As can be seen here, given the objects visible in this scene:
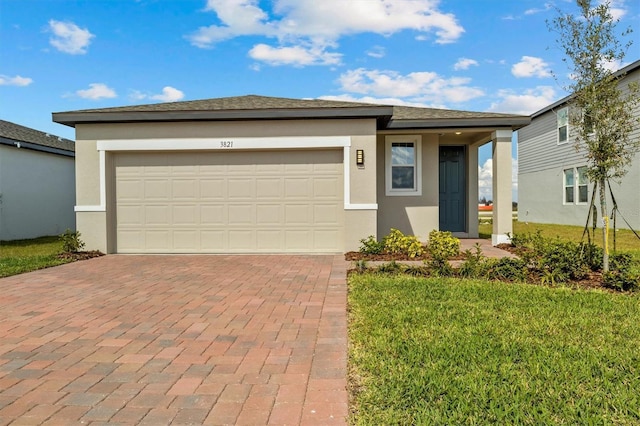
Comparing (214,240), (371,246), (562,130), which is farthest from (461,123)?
(562,130)

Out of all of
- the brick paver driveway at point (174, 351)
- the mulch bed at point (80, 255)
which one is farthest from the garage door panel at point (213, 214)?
the brick paver driveway at point (174, 351)

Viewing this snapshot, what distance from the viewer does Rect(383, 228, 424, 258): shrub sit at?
8914mm

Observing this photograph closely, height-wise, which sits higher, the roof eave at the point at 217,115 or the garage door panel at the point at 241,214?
the roof eave at the point at 217,115

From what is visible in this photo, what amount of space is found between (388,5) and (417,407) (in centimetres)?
915

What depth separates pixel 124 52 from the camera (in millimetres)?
12383

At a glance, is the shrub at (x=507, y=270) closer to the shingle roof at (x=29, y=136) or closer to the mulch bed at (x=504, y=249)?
the mulch bed at (x=504, y=249)

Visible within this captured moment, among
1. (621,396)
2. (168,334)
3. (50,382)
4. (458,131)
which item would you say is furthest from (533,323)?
(458,131)

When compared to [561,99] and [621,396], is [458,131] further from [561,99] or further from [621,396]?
[561,99]

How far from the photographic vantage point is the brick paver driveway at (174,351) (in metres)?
2.62

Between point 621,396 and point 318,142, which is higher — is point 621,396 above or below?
below

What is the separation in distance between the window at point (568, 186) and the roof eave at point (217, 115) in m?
14.1

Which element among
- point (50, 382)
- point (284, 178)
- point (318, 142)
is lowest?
point (50, 382)

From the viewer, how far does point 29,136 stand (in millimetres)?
16000

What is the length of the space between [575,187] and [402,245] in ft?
46.1
